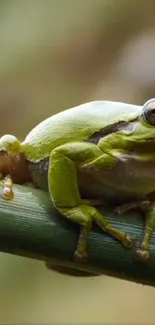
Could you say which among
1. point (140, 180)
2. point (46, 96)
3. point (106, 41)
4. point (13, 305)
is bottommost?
point (13, 305)

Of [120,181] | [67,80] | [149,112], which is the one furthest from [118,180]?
[67,80]

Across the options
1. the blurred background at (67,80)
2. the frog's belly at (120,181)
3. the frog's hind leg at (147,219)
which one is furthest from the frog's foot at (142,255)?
the blurred background at (67,80)

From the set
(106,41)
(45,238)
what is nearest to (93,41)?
(106,41)

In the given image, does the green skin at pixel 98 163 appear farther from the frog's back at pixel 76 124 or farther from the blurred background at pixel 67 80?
the blurred background at pixel 67 80

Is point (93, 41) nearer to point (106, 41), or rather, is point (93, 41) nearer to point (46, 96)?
point (106, 41)

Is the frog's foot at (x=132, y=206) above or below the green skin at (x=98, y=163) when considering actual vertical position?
below

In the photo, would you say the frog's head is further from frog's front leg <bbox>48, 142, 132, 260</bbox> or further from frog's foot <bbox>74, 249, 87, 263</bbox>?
frog's foot <bbox>74, 249, 87, 263</bbox>
